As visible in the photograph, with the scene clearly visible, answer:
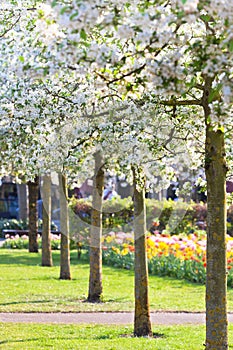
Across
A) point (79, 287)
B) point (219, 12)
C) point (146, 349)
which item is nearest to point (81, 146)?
point (146, 349)

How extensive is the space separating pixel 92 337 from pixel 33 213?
13.3 meters

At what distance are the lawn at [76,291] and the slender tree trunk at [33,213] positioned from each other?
2749mm

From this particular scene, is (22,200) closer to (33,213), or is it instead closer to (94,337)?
(33,213)

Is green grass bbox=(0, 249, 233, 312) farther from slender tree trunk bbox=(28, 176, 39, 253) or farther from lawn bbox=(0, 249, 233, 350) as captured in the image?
slender tree trunk bbox=(28, 176, 39, 253)

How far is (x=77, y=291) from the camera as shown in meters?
13.9

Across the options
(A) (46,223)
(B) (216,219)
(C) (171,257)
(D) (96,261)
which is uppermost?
(B) (216,219)

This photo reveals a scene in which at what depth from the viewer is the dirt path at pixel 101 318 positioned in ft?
33.8

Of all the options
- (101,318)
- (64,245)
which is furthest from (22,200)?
(101,318)

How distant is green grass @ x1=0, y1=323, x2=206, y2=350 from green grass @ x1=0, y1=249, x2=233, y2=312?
1890 millimetres

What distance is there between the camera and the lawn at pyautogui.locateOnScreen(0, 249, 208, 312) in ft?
38.8

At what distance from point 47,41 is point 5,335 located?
18.1ft

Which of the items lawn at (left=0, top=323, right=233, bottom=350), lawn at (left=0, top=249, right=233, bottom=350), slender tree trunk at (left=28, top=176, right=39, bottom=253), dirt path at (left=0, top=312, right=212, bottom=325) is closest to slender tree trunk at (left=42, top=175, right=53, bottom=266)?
lawn at (left=0, top=249, right=233, bottom=350)

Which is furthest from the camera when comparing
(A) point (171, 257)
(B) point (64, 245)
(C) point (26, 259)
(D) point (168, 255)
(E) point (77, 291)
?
(C) point (26, 259)

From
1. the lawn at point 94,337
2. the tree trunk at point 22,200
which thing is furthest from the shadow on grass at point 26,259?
the lawn at point 94,337
